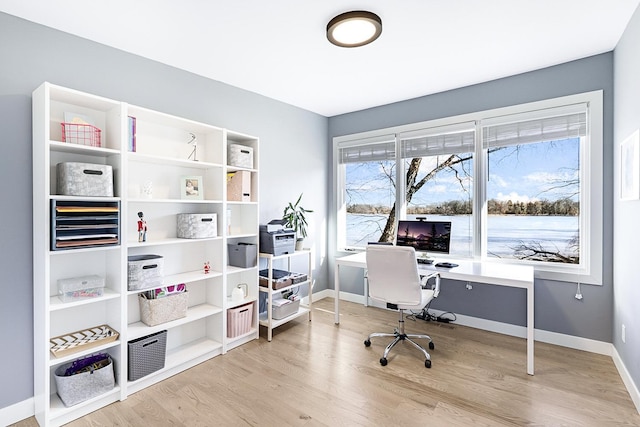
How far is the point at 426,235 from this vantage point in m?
3.40

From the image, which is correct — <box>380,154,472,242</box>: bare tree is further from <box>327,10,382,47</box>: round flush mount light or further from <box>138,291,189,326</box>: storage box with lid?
<box>138,291,189,326</box>: storage box with lid

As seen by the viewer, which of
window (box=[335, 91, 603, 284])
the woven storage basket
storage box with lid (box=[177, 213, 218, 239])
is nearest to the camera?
the woven storage basket

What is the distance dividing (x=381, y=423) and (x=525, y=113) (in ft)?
9.99

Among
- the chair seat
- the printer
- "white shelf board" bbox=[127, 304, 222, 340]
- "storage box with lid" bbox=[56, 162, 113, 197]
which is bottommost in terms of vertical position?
"white shelf board" bbox=[127, 304, 222, 340]

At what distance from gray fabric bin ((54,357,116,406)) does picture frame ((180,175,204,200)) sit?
1.36 meters

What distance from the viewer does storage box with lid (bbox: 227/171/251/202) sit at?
3.06m

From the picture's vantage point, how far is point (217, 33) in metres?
2.37

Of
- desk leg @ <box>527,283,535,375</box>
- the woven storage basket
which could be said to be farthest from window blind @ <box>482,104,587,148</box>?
the woven storage basket

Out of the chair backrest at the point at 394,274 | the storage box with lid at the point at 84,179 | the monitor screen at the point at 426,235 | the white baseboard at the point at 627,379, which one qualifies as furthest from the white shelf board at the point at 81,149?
the white baseboard at the point at 627,379

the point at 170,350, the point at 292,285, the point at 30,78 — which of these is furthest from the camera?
the point at 292,285

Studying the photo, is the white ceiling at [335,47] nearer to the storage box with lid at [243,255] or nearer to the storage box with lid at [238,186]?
the storage box with lid at [238,186]

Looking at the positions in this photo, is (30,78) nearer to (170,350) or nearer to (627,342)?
(170,350)

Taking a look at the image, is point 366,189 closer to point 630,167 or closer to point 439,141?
point 439,141

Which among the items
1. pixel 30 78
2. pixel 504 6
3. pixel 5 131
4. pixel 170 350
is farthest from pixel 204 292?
pixel 504 6
